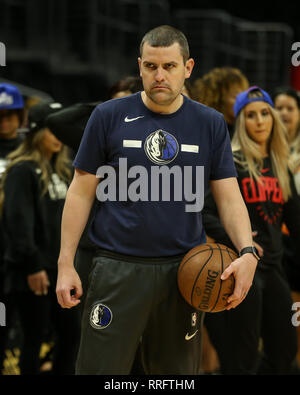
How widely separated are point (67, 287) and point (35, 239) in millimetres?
1674

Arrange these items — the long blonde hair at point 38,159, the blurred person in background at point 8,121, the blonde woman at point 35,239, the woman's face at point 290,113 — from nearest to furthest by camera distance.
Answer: the blonde woman at point 35,239, the long blonde hair at point 38,159, the blurred person in background at point 8,121, the woman's face at point 290,113

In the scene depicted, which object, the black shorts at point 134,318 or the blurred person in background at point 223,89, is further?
the blurred person in background at point 223,89

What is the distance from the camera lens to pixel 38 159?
14.3ft

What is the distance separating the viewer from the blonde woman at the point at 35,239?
4223 millimetres

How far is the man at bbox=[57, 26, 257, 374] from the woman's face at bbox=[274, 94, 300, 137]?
243 centimetres

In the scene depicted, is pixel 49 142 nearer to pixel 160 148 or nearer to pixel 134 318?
pixel 160 148

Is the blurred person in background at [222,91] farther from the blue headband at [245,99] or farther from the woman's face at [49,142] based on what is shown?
the woman's face at [49,142]

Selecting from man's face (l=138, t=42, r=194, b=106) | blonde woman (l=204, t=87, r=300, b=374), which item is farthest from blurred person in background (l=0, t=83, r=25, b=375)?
man's face (l=138, t=42, r=194, b=106)

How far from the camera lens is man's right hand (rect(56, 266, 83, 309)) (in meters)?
2.77

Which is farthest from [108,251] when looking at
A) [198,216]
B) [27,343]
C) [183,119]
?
[27,343]

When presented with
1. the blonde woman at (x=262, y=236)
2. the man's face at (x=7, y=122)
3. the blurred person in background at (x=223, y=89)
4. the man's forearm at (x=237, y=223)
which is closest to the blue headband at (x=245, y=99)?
the blonde woman at (x=262, y=236)

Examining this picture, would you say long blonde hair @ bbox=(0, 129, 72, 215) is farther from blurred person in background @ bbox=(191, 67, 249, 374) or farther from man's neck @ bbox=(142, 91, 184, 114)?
man's neck @ bbox=(142, 91, 184, 114)

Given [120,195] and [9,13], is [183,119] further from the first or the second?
[9,13]

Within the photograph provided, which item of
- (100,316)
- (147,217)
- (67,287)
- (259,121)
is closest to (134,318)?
(100,316)
